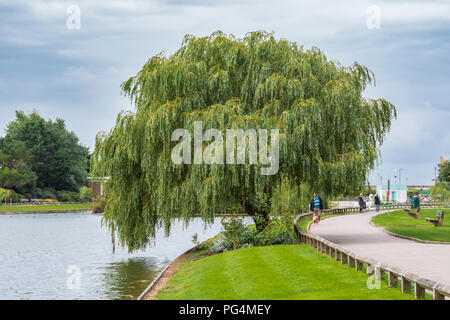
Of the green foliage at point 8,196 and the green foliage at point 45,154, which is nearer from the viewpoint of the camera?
the green foliage at point 8,196

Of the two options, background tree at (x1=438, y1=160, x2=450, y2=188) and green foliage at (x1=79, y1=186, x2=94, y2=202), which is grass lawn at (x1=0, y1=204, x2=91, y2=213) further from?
background tree at (x1=438, y1=160, x2=450, y2=188)

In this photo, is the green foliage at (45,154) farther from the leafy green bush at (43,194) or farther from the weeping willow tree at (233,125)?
the weeping willow tree at (233,125)

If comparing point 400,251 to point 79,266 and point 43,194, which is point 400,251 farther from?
point 43,194

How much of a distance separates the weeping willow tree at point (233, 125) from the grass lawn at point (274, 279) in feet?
10.8

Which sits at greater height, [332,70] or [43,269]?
[332,70]

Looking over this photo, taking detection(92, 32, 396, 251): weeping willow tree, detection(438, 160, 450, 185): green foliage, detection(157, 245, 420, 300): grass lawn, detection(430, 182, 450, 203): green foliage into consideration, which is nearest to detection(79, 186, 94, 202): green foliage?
detection(430, 182, 450, 203): green foliage

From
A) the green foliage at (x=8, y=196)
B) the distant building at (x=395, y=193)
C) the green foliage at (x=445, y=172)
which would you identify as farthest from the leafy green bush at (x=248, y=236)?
the distant building at (x=395, y=193)

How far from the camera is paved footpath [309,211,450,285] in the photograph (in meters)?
16.0

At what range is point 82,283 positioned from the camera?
23484 millimetres

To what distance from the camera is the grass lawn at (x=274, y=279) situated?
1300 centimetres

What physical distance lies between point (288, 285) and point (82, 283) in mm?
11805

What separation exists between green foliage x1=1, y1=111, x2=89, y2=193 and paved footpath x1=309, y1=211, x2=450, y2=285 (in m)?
110
